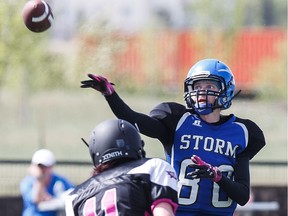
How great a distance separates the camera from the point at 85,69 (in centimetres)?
1700

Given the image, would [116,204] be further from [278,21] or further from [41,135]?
[278,21]

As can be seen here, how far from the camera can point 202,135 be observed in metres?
6.07

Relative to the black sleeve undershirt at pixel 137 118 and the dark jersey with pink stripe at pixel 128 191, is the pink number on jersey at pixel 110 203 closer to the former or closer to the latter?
the dark jersey with pink stripe at pixel 128 191

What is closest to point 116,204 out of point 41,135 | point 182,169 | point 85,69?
point 182,169

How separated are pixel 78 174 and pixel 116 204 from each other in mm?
8079

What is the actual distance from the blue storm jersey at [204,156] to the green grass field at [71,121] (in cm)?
855

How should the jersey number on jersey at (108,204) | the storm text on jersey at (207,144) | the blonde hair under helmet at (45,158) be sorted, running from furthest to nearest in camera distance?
the blonde hair under helmet at (45,158) < the storm text on jersey at (207,144) < the jersey number on jersey at (108,204)

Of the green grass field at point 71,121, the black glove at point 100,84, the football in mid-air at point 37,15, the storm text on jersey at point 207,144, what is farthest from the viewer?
the green grass field at point 71,121

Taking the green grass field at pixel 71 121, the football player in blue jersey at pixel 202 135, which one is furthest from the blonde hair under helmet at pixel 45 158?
the football player in blue jersey at pixel 202 135

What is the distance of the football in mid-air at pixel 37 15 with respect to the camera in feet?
23.5

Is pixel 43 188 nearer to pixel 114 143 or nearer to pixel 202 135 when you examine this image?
pixel 202 135

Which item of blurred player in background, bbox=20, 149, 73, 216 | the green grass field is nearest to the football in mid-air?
blurred player in background, bbox=20, 149, 73, 216

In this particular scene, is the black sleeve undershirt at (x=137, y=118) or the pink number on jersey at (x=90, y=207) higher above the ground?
the black sleeve undershirt at (x=137, y=118)

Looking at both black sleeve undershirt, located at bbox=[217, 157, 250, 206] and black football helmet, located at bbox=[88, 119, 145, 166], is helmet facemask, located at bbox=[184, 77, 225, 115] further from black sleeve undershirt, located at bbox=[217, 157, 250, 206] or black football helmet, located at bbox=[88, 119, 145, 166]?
black football helmet, located at bbox=[88, 119, 145, 166]
